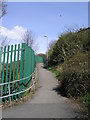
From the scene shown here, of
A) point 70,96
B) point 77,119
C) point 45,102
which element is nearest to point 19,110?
point 45,102

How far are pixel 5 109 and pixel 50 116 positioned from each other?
70.4 inches

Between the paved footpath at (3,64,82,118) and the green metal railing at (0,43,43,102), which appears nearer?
the paved footpath at (3,64,82,118)

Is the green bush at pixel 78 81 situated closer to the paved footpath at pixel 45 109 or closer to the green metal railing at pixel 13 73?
the paved footpath at pixel 45 109

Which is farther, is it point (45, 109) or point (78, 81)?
point (78, 81)

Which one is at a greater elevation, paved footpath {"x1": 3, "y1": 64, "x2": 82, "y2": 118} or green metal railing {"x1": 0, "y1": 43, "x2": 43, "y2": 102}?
green metal railing {"x1": 0, "y1": 43, "x2": 43, "y2": 102}

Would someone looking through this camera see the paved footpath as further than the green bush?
No

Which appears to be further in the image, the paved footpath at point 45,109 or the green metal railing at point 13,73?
the green metal railing at point 13,73

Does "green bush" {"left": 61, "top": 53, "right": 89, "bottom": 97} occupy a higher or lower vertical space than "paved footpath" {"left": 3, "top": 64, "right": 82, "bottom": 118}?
higher

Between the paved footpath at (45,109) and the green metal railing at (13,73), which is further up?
the green metal railing at (13,73)

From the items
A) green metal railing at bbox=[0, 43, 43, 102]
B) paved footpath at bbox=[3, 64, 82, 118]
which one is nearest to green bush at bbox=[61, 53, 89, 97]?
paved footpath at bbox=[3, 64, 82, 118]

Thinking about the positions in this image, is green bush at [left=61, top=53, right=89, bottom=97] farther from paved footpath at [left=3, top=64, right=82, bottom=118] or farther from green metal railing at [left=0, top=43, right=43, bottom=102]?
green metal railing at [left=0, top=43, right=43, bottom=102]

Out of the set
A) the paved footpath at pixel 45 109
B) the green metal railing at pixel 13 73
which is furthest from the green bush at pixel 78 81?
the green metal railing at pixel 13 73

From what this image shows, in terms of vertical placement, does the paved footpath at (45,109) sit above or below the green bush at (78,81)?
below

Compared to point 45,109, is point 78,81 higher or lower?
higher
